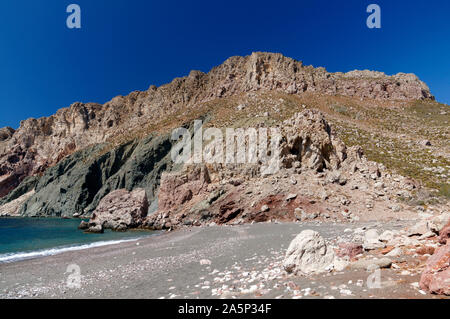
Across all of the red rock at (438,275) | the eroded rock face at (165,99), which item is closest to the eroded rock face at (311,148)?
the red rock at (438,275)

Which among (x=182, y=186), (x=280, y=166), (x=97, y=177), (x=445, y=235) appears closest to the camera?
(x=445, y=235)

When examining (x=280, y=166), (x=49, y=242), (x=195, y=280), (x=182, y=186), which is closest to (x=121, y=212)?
(x=182, y=186)

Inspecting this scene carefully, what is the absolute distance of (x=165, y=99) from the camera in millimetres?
116062

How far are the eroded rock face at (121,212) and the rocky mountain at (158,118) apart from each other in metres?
28.8

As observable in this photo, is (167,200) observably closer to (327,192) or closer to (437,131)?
(327,192)

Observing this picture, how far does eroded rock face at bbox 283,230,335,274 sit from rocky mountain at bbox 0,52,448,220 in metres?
45.5

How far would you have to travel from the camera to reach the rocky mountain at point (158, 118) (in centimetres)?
7656

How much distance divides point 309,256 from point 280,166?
86.3 feet

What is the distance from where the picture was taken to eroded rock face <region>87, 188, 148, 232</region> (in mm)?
41781

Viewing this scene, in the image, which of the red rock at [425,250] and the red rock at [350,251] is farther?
the red rock at [350,251]

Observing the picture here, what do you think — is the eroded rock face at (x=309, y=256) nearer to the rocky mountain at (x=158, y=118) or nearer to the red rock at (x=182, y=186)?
the red rock at (x=182, y=186)

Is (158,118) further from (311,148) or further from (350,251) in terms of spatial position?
(350,251)
